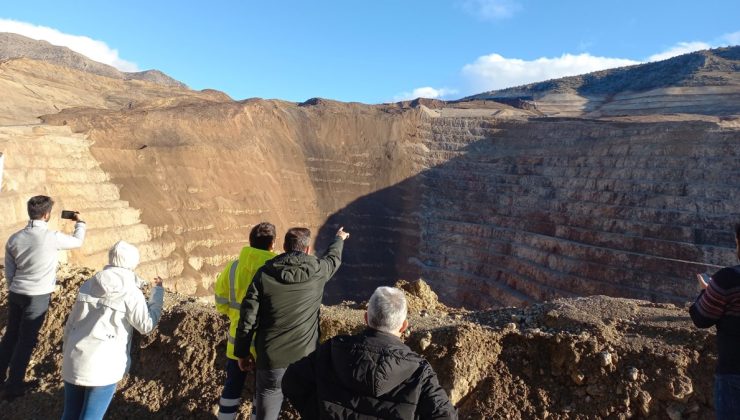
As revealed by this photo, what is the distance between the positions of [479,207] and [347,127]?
1118 cm

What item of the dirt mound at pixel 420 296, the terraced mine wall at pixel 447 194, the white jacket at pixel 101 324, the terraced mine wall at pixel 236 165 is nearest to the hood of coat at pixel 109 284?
the white jacket at pixel 101 324

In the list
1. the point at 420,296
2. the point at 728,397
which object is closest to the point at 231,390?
the point at 728,397

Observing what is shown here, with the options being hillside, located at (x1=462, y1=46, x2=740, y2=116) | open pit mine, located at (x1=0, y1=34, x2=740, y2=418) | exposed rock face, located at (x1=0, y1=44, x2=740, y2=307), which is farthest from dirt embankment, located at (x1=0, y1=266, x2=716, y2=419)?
hillside, located at (x1=462, y1=46, x2=740, y2=116)

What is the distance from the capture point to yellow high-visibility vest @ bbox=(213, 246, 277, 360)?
11.6 feet

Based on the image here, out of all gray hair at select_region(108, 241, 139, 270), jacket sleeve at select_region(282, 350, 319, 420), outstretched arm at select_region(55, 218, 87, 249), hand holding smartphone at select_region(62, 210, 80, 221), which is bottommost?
jacket sleeve at select_region(282, 350, 319, 420)

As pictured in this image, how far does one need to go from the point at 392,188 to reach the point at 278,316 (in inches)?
957

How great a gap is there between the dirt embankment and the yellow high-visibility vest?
132cm

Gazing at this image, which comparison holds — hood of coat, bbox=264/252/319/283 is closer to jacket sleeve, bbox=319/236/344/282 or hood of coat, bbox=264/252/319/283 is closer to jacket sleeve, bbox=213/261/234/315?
jacket sleeve, bbox=319/236/344/282

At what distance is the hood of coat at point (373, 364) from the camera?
6.90ft

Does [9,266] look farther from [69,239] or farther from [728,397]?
[728,397]

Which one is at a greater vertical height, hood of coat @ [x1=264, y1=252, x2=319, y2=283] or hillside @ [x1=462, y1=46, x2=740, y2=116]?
hillside @ [x1=462, y1=46, x2=740, y2=116]

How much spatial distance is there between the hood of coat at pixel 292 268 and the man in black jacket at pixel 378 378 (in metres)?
0.89

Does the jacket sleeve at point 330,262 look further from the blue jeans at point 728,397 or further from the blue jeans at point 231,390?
the blue jeans at point 728,397

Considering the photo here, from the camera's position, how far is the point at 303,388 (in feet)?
7.99
